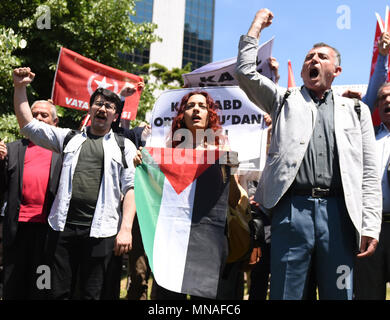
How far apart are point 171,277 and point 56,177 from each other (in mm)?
1444

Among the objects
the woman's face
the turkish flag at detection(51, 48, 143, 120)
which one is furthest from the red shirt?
the turkish flag at detection(51, 48, 143, 120)

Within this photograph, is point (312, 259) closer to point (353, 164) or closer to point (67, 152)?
point (353, 164)

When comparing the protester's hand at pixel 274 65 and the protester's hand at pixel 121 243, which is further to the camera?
the protester's hand at pixel 274 65

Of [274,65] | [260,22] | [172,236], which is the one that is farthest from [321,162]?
[274,65]

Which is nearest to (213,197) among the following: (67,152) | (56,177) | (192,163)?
(192,163)

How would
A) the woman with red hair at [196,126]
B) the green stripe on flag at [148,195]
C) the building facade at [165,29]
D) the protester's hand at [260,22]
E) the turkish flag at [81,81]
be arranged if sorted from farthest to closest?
the building facade at [165,29], the turkish flag at [81,81], the woman with red hair at [196,126], the green stripe on flag at [148,195], the protester's hand at [260,22]

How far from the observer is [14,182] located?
367cm

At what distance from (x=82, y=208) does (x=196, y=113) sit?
116cm

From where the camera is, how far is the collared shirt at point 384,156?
3.07 metres

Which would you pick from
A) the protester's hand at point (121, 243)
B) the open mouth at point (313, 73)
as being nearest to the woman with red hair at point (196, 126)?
the protester's hand at point (121, 243)

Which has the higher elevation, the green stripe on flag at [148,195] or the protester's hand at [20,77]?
the protester's hand at [20,77]

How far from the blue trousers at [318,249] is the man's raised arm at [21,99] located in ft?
6.12

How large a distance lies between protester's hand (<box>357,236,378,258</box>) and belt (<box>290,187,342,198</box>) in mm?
305

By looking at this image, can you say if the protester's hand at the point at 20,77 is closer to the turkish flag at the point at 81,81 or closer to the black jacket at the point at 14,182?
the black jacket at the point at 14,182
